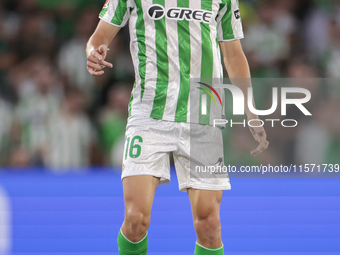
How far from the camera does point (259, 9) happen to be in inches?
228

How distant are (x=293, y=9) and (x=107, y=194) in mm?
3501

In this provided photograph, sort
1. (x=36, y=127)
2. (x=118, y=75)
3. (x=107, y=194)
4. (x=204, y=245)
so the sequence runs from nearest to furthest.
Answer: (x=204, y=245)
(x=107, y=194)
(x=36, y=127)
(x=118, y=75)

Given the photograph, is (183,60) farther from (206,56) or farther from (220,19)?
(220,19)

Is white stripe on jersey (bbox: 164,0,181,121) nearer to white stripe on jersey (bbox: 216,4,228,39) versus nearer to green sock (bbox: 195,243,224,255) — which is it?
white stripe on jersey (bbox: 216,4,228,39)

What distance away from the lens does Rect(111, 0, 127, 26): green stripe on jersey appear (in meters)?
2.62

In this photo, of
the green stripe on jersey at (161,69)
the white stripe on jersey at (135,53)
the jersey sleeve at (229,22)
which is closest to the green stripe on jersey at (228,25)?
the jersey sleeve at (229,22)

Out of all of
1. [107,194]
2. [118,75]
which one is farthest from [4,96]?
[107,194]

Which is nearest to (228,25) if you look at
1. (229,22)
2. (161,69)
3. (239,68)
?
(229,22)

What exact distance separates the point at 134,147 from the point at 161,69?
1.36ft

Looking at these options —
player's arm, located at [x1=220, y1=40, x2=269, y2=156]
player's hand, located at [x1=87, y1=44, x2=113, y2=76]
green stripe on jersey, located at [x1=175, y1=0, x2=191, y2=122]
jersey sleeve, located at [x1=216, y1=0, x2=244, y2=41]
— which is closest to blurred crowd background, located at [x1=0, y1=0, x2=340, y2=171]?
player's arm, located at [x1=220, y1=40, x2=269, y2=156]

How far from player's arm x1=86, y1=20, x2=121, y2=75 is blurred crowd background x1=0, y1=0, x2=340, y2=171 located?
1.59 metres

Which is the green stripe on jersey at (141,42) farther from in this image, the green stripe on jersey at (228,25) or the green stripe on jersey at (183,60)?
the green stripe on jersey at (228,25)

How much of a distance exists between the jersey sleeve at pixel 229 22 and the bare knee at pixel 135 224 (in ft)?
3.51

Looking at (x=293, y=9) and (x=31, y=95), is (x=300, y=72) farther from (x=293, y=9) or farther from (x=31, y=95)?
(x=31, y=95)
